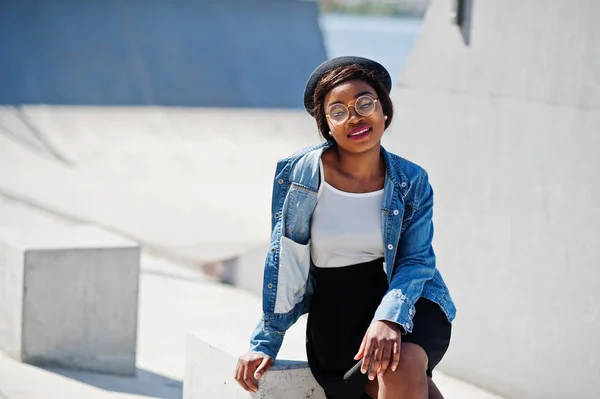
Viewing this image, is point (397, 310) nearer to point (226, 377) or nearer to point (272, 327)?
point (272, 327)

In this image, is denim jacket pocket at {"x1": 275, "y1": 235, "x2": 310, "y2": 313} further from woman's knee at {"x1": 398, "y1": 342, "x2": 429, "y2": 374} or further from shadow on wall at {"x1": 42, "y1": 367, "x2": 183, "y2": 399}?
shadow on wall at {"x1": 42, "y1": 367, "x2": 183, "y2": 399}

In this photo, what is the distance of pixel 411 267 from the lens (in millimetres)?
2811

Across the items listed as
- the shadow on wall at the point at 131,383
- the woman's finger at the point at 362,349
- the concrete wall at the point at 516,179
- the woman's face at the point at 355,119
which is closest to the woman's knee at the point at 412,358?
the woman's finger at the point at 362,349

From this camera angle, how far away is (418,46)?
16.8 feet

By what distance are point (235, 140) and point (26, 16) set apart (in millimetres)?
3711

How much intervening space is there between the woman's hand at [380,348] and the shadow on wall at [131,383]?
98.2 inches

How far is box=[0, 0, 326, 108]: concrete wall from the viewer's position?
13109 millimetres

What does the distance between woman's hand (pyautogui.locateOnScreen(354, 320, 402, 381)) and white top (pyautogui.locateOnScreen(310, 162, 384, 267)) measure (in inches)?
11.3

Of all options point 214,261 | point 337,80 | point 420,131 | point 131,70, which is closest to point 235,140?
point 131,70

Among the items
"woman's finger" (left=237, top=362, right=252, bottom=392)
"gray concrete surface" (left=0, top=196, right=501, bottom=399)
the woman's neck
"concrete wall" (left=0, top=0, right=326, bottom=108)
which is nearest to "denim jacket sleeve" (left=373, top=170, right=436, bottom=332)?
the woman's neck

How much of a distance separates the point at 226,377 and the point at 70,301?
6.93ft

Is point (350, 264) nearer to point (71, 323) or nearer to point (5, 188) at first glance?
point (71, 323)

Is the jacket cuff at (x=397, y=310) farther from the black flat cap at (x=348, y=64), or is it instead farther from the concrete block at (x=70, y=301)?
the concrete block at (x=70, y=301)

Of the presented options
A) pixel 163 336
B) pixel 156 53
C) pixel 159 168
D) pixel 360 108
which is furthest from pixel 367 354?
pixel 156 53
